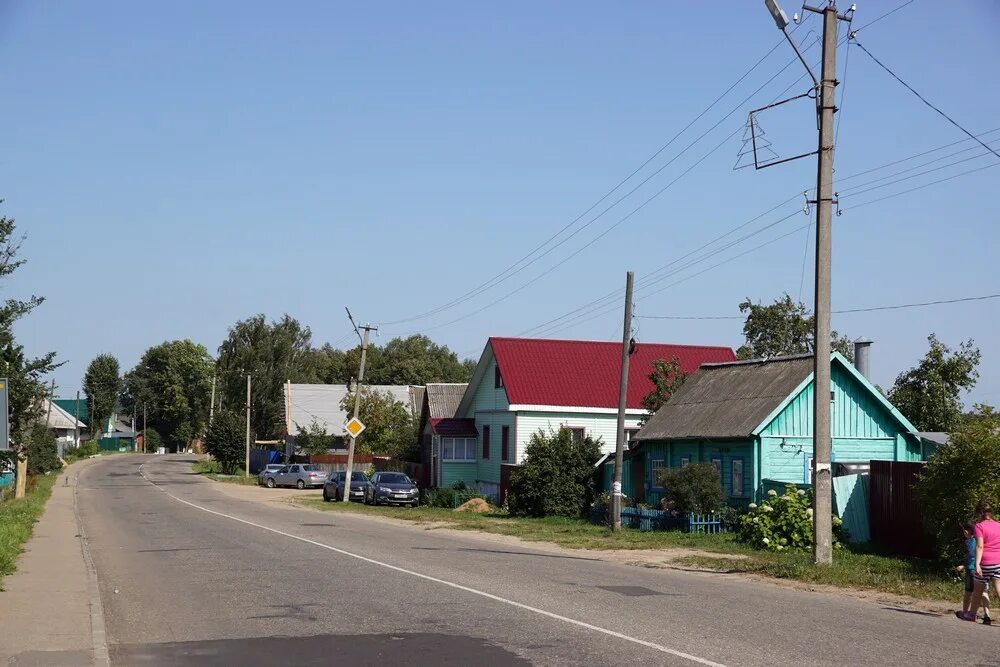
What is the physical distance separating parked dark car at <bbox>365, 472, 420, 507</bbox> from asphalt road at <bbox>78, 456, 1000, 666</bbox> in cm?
2084

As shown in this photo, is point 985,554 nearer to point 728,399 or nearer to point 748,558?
point 748,558

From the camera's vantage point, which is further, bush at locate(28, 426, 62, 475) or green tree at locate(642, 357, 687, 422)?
bush at locate(28, 426, 62, 475)

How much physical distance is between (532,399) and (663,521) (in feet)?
53.9

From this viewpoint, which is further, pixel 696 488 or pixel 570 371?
pixel 570 371

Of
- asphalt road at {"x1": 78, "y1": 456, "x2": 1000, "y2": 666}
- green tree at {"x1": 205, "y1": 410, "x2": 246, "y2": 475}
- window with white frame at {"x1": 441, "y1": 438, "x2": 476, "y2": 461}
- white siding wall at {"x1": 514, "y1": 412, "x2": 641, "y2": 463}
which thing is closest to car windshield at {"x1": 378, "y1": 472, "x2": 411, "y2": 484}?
white siding wall at {"x1": 514, "y1": 412, "x2": 641, "y2": 463}

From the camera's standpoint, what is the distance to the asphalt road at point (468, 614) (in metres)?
10.5

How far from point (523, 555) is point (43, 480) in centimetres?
4508

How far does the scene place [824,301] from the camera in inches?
743

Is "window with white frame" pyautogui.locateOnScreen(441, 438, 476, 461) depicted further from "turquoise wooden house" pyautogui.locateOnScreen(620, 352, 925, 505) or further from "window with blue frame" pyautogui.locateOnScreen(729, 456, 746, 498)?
"window with blue frame" pyautogui.locateOnScreen(729, 456, 746, 498)

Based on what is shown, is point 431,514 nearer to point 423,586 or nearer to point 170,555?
point 170,555

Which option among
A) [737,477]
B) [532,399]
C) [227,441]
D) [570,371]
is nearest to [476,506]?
[532,399]

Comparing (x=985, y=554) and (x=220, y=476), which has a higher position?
(x=985, y=554)

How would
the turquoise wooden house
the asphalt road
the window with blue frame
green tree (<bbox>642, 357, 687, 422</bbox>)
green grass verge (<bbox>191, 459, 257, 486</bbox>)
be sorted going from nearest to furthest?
the asphalt road < the turquoise wooden house < the window with blue frame < green tree (<bbox>642, 357, 687, 422</bbox>) < green grass verge (<bbox>191, 459, 257, 486</bbox>)

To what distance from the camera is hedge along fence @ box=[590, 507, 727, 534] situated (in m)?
28.1
